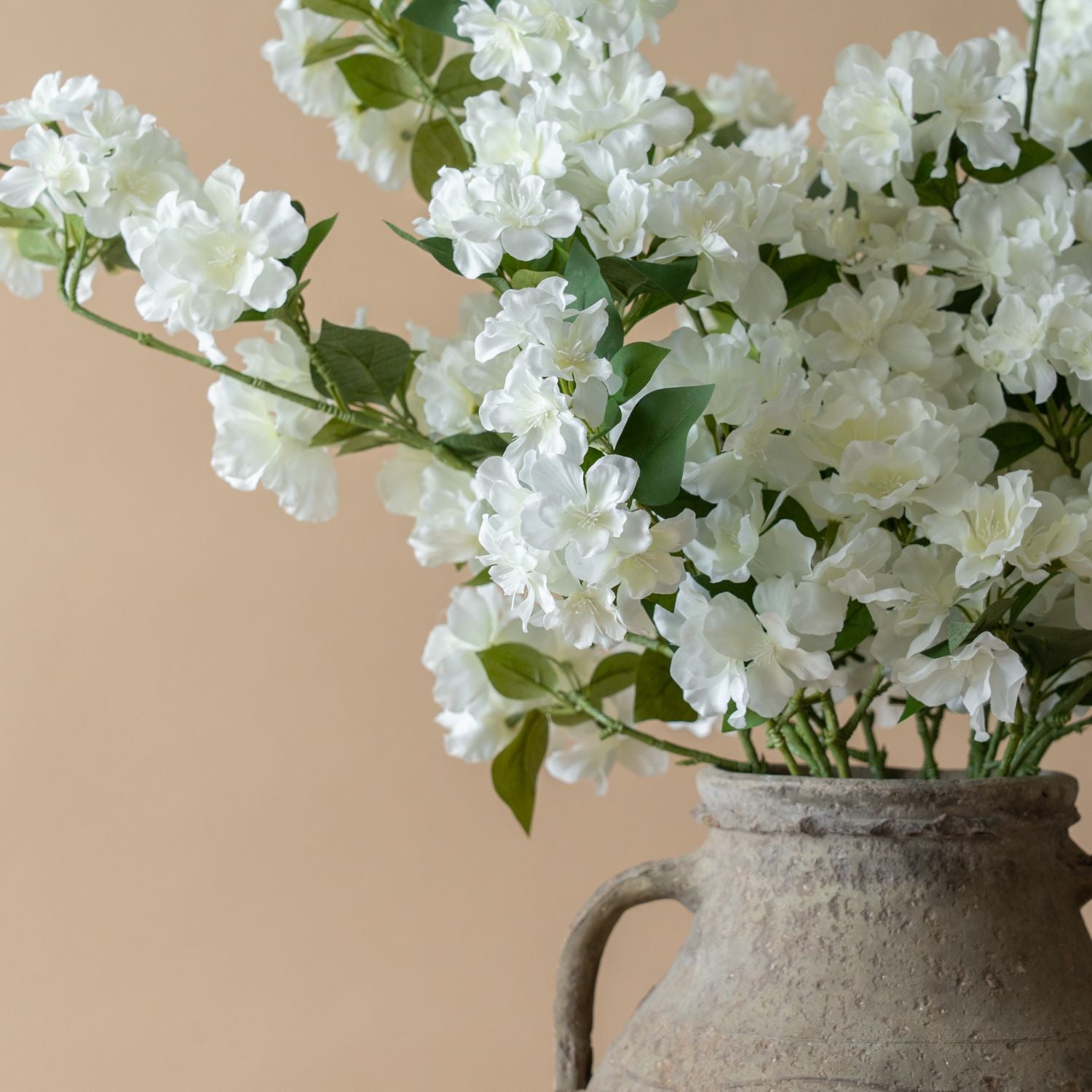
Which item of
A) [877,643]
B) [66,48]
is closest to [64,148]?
[877,643]

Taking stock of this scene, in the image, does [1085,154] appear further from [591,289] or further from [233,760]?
[233,760]

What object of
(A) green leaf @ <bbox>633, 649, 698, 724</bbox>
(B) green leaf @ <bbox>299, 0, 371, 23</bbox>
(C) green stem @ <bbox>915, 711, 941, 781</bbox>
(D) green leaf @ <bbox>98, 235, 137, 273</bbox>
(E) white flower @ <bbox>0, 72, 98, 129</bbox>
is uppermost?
(B) green leaf @ <bbox>299, 0, 371, 23</bbox>

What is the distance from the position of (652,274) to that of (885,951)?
265 millimetres

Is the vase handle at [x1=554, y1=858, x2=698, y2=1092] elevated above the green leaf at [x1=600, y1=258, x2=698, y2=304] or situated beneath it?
situated beneath

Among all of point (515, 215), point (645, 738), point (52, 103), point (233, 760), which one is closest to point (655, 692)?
point (645, 738)

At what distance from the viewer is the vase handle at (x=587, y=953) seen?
0.63m

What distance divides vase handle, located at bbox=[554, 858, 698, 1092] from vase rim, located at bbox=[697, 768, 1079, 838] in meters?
0.07

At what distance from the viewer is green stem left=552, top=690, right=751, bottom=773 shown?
0.61 metres

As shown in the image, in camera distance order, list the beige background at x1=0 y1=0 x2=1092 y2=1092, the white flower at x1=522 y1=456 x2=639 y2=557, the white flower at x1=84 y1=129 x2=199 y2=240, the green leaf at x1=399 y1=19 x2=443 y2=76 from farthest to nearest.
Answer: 1. the beige background at x1=0 y1=0 x2=1092 y2=1092
2. the green leaf at x1=399 y1=19 x2=443 y2=76
3. the white flower at x1=84 y1=129 x2=199 y2=240
4. the white flower at x1=522 y1=456 x2=639 y2=557

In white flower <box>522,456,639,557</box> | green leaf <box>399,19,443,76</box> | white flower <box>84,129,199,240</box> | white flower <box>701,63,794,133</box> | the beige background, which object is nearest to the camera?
white flower <box>522,456,639,557</box>

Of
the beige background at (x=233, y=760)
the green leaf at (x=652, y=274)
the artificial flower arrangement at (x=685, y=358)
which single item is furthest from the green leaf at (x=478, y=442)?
the beige background at (x=233, y=760)

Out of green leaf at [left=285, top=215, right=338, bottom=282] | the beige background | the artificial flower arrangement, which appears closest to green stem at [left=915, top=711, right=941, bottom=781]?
the artificial flower arrangement

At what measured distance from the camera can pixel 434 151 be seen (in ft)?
2.17

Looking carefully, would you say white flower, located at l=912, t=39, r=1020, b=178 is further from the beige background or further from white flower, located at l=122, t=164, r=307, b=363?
the beige background
